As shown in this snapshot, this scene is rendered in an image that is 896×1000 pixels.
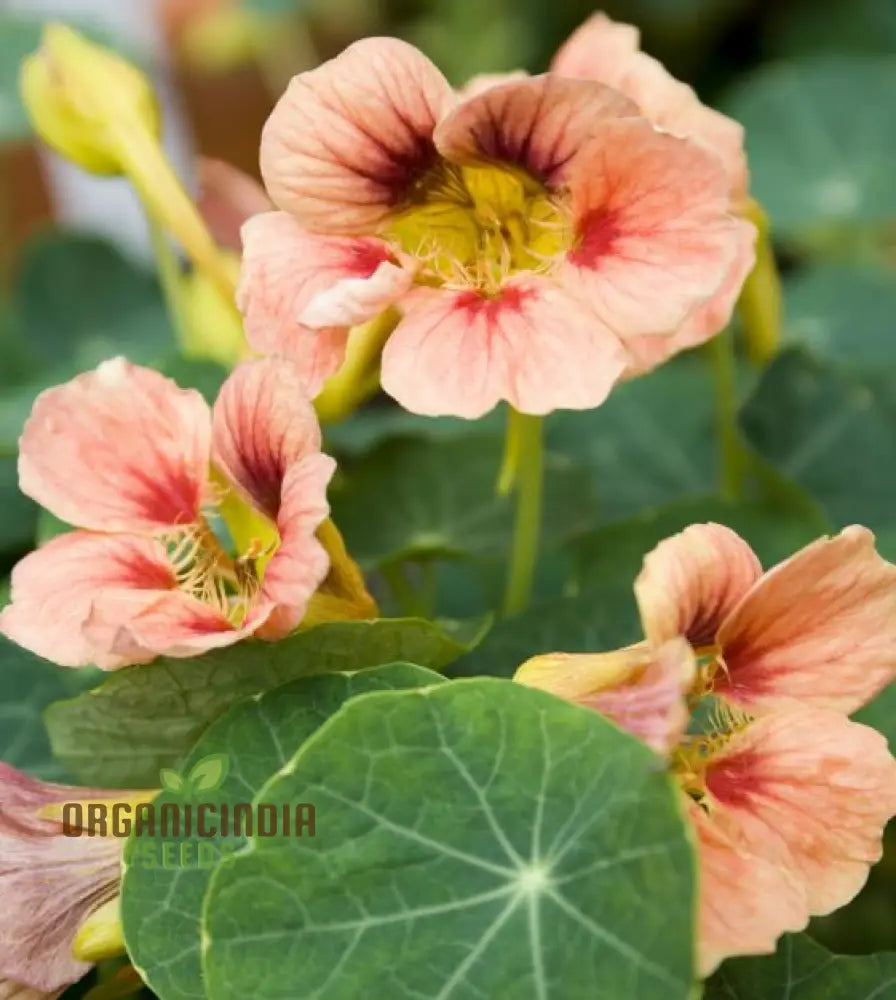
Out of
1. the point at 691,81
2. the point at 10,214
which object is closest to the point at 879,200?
the point at 691,81

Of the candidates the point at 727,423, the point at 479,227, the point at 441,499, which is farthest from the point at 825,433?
the point at 479,227

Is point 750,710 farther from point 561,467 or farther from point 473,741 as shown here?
point 561,467

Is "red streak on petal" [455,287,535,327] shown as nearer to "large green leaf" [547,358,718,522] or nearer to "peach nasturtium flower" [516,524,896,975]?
"peach nasturtium flower" [516,524,896,975]

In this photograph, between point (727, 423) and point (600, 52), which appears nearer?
point (600, 52)

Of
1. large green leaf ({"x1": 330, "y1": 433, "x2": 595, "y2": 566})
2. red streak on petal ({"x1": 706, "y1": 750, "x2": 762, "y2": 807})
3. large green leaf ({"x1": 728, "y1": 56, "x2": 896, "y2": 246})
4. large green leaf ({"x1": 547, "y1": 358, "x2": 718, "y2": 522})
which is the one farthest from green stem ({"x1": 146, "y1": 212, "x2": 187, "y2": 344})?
large green leaf ({"x1": 728, "y1": 56, "x2": 896, "y2": 246})

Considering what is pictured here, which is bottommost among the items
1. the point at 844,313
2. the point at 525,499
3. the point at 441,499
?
the point at 844,313

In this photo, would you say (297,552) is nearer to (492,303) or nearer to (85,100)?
(492,303)

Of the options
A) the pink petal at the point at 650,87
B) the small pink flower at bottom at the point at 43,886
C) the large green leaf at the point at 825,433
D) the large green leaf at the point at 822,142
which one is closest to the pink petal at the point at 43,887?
the small pink flower at bottom at the point at 43,886
